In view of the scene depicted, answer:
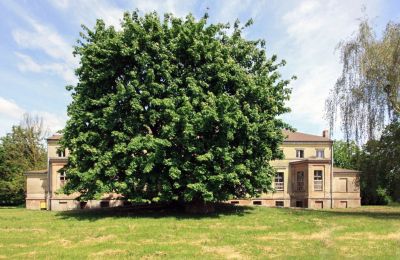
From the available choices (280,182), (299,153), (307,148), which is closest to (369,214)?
(280,182)

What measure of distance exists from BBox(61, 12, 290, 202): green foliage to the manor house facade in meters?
22.1

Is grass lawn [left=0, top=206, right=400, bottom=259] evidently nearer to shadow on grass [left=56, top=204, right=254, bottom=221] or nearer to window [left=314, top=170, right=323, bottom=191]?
shadow on grass [left=56, top=204, right=254, bottom=221]

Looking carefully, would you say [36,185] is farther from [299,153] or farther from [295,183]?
[299,153]

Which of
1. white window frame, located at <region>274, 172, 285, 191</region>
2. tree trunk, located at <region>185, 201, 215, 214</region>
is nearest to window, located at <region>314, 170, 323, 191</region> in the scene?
white window frame, located at <region>274, 172, 285, 191</region>

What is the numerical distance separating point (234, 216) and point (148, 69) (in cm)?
1130

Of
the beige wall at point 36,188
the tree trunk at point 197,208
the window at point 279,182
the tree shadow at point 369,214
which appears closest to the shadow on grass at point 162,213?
the tree trunk at point 197,208

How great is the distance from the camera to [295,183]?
5344 cm

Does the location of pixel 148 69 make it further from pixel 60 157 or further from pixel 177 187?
pixel 60 157

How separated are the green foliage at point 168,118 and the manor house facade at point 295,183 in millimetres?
22087

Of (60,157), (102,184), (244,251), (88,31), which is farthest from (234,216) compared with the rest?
(60,157)

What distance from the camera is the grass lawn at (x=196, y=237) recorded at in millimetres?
16516

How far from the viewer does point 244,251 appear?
664 inches

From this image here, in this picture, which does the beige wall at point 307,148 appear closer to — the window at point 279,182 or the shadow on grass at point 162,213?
the window at point 279,182

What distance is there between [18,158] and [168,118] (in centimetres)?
4483
